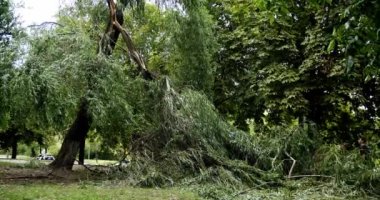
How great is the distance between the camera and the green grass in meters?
6.82

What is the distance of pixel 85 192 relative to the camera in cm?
732

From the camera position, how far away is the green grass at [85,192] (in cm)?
682

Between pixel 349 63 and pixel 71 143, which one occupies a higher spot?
pixel 71 143

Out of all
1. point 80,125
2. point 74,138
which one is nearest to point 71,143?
point 74,138

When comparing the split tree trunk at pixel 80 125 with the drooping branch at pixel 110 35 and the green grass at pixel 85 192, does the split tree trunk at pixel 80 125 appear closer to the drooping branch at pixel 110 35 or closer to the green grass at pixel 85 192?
the drooping branch at pixel 110 35

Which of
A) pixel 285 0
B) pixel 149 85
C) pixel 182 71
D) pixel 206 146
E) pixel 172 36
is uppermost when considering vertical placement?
pixel 172 36

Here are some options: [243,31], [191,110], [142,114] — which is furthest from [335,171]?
[243,31]

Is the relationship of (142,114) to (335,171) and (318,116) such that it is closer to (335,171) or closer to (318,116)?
(335,171)

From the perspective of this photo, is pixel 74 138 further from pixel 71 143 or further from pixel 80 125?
pixel 80 125

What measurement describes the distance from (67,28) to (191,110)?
3.28 meters

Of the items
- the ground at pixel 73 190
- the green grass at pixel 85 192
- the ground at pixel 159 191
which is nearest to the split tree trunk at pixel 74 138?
the ground at pixel 73 190

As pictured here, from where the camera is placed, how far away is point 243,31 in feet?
46.9

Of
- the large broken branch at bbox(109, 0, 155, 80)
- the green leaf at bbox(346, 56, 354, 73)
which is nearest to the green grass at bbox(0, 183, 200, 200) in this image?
the large broken branch at bbox(109, 0, 155, 80)

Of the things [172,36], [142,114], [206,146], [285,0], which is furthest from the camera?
[172,36]
